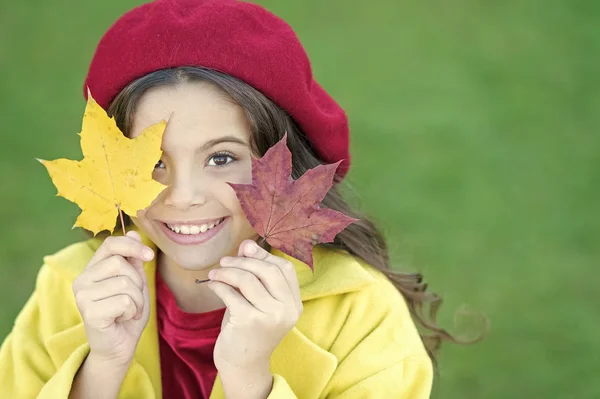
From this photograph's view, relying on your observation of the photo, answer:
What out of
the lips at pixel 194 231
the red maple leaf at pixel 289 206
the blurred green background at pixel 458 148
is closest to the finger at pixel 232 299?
the red maple leaf at pixel 289 206

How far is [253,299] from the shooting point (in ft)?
5.54

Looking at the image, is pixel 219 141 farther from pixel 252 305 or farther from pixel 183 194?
pixel 252 305

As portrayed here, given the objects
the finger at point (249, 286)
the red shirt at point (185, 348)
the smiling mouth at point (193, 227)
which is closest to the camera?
the finger at point (249, 286)

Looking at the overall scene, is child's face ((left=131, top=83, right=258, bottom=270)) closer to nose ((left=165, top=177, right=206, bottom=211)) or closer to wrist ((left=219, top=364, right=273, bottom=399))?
nose ((left=165, top=177, right=206, bottom=211))

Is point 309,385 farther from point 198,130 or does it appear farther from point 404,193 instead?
point 404,193

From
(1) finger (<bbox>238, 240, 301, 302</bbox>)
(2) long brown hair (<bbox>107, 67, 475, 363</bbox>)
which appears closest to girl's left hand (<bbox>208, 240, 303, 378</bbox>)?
(1) finger (<bbox>238, 240, 301, 302</bbox>)

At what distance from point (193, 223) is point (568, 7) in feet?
13.3

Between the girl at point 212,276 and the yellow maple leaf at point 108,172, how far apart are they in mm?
67

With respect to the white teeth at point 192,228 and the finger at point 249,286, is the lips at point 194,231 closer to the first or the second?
the white teeth at point 192,228

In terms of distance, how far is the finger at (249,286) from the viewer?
169cm

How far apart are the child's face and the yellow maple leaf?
8 cm

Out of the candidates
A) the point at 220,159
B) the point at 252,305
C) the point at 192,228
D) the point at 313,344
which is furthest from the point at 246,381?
the point at 220,159

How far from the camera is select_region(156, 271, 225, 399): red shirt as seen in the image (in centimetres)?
219

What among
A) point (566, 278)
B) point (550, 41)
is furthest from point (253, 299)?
point (550, 41)
